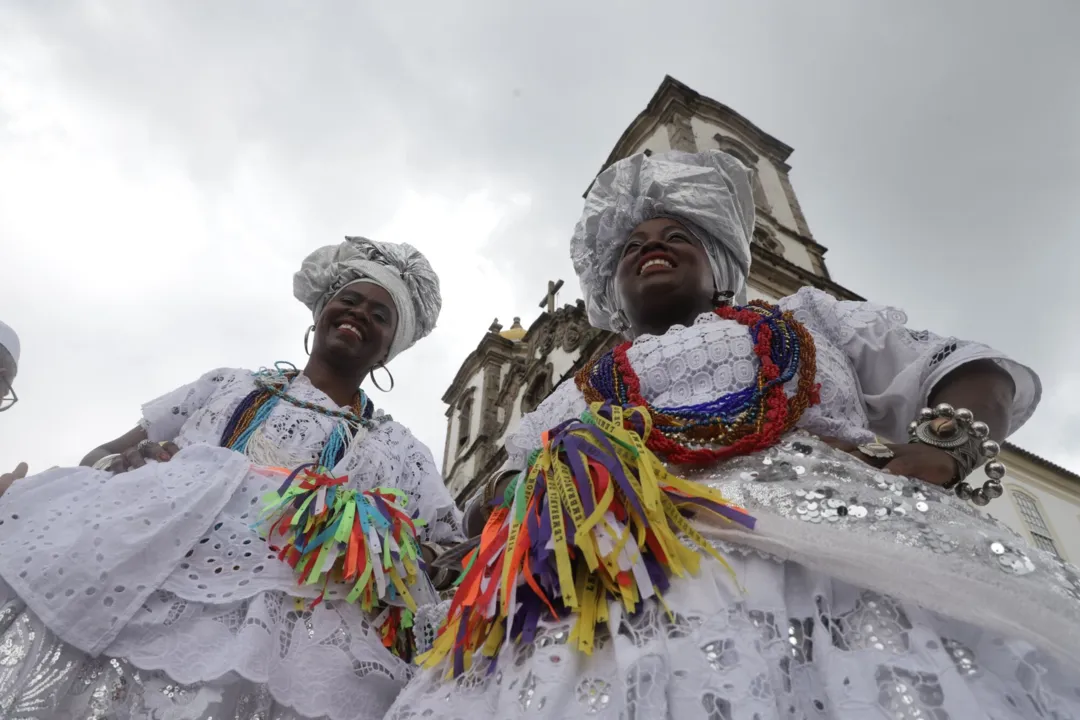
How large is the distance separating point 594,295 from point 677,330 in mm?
832

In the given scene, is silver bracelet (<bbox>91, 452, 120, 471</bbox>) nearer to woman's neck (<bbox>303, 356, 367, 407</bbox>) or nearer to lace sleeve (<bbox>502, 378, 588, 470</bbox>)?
woman's neck (<bbox>303, 356, 367, 407</bbox>)

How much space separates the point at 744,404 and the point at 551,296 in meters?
16.5

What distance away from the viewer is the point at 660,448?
60.6 inches

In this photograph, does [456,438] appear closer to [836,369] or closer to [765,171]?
[765,171]

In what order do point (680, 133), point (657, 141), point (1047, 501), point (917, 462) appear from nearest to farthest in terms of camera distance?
point (917, 462) < point (1047, 501) < point (680, 133) < point (657, 141)

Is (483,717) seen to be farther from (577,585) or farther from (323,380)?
(323,380)

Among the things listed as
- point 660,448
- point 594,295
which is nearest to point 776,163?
point 594,295

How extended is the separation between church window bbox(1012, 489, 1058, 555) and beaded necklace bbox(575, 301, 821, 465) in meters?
11.8

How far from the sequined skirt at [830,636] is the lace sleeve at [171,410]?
149 centimetres

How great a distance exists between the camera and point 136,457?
6.52 ft

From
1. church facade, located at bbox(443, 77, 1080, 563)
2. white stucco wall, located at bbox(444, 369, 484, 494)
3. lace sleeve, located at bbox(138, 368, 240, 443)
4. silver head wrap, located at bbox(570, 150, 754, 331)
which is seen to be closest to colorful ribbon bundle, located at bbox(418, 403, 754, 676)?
silver head wrap, located at bbox(570, 150, 754, 331)

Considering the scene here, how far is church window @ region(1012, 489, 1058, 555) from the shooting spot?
1080 centimetres

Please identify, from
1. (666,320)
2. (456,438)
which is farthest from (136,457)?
(456,438)

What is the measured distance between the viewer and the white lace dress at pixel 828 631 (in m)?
0.96
